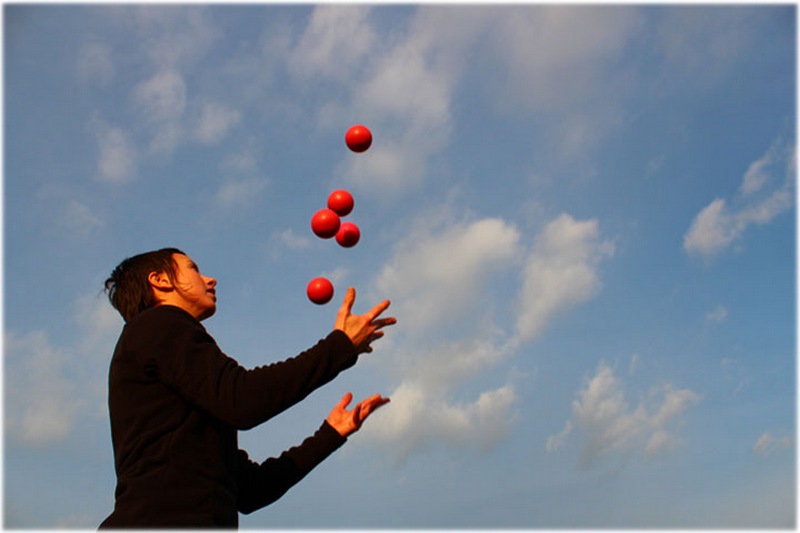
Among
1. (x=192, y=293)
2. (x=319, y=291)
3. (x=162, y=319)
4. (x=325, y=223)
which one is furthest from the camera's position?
(x=325, y=223)

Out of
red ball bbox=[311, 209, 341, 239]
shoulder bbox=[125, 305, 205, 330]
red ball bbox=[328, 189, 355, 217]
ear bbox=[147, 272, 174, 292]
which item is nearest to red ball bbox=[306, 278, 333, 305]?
red ball bbox=[311, 209, 341, 239]

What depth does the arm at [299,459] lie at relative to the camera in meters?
3.95

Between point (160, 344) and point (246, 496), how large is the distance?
3.89 feet

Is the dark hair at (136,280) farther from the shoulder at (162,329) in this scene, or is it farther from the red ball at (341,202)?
the red ball at (341,202)

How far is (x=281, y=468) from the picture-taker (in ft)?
13.3

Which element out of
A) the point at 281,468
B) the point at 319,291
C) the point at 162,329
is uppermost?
the point at 319,291

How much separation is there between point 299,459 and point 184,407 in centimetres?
108

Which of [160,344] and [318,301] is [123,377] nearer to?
[160,344]

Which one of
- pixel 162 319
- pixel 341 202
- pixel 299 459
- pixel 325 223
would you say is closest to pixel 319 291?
pixel 325 223

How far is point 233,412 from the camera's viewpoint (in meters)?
3.08

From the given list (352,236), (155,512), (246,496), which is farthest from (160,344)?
(352,236)

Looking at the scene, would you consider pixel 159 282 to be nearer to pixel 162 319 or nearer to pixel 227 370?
pixel 162 319

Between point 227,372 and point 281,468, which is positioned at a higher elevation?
point 227,372

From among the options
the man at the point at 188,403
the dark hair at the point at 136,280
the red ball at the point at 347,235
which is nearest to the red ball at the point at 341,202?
the red ball at the point at 347,235
